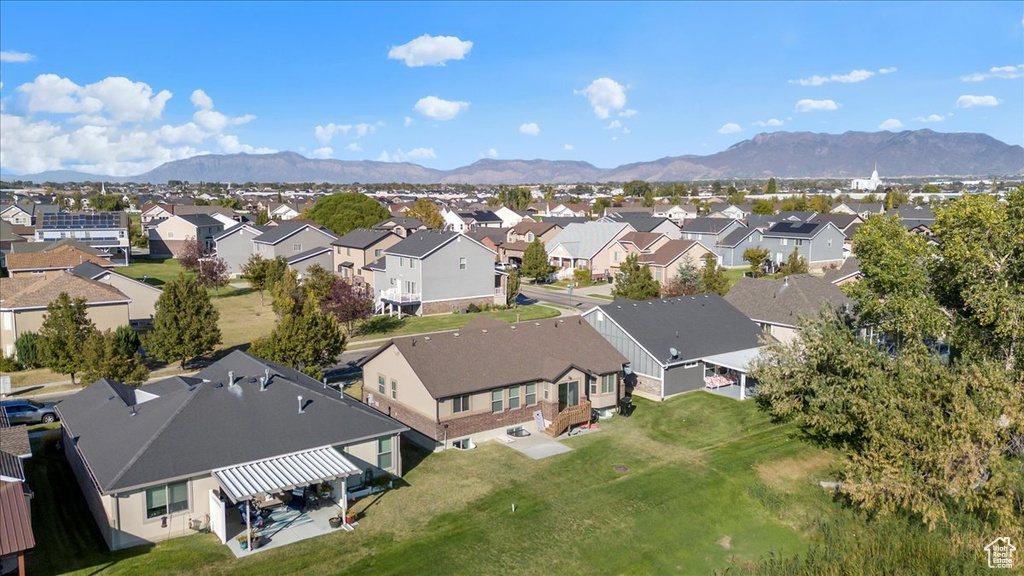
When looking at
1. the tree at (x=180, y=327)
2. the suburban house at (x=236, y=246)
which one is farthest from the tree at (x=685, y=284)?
the suburban house at (x=236, y=246)

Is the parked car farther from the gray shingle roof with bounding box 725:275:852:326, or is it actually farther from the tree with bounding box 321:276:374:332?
the gray shingle roof with bounding box 725:275:852:326

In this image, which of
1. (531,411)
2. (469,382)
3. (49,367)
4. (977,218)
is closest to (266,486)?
(469,382)

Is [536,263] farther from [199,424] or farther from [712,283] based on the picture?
[199,424]

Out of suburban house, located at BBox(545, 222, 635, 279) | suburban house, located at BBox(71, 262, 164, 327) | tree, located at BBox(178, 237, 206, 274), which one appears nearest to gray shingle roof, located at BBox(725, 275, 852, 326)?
suburban house, located at BBox(545, 222, 635, 279)

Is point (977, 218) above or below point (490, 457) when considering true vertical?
above

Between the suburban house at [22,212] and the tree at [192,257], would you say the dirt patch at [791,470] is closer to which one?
the tree at [192,257]

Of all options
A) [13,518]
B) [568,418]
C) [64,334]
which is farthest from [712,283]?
[13,518]

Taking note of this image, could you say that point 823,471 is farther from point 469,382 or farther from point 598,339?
point 469,382
